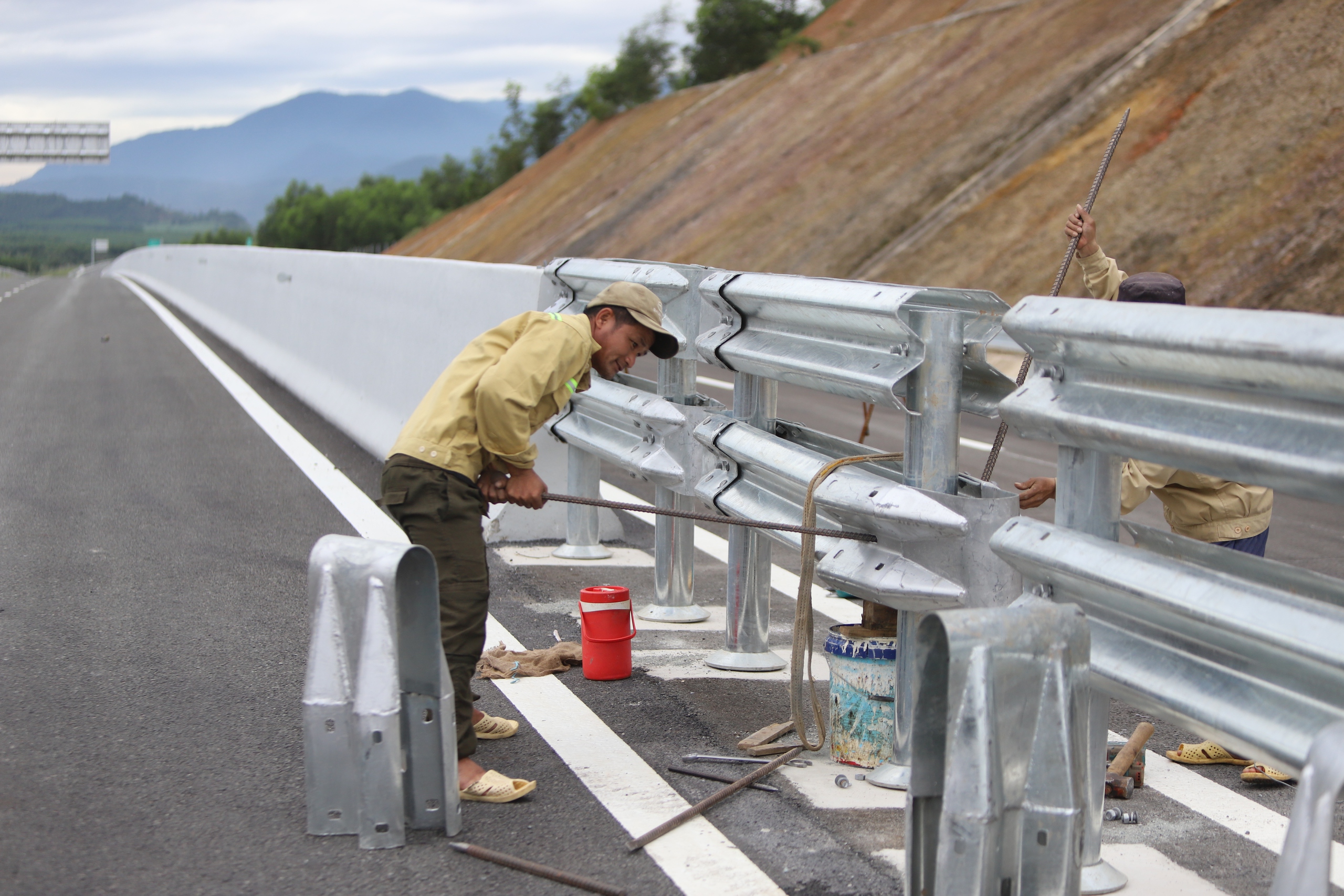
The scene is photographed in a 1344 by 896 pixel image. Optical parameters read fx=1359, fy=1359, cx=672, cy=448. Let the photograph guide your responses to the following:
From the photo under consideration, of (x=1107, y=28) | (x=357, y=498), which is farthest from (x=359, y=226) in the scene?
(x=357, y=498)

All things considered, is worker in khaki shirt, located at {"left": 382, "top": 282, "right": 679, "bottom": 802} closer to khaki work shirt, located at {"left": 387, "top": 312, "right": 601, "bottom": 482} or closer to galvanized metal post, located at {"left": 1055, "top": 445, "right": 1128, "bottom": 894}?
khaki work shirt, located at {"left": 387, "top": 312, "right": 601, "bottom": 482}

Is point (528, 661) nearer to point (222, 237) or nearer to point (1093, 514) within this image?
point (1093, 514)

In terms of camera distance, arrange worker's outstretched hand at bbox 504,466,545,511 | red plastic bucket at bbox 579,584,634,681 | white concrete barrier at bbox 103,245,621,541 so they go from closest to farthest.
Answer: worker's outstretched hand at bbox 504,466,545,511, red plastic bucket at bbox 579,584,634,681, white concrete barrier at bbox 103,245,621,541

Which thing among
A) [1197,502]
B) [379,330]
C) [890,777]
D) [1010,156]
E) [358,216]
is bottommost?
[890,777]

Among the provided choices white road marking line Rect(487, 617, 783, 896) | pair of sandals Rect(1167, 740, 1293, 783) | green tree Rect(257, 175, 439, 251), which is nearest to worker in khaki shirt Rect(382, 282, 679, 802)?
white road marking line Rect(487, 617, 783, 896)

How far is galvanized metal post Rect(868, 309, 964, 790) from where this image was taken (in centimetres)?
364

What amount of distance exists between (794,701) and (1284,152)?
68.4ft

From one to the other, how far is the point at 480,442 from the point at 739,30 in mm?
62866

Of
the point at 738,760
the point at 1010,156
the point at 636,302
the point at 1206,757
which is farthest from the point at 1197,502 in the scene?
the point at 1010,156

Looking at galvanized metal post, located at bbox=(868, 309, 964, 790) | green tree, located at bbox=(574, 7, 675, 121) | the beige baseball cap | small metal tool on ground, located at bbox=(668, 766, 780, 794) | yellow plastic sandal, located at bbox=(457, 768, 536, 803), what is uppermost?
green tree, located at bbox=(574, 7, 675, 121)

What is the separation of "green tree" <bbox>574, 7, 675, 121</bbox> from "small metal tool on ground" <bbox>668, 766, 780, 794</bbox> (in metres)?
64.5

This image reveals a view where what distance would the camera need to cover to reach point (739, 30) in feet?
209

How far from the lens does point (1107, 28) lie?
3161 centimetres

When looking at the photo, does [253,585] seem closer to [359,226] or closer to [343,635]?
[343,635]
